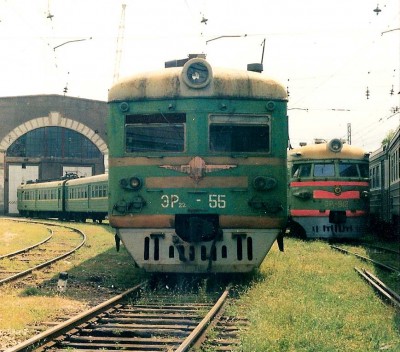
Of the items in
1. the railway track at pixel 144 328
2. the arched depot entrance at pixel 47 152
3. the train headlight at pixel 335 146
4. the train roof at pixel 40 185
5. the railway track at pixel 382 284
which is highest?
the arched depot entrance at pixel 47 152

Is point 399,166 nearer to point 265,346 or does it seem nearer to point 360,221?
point 360,221

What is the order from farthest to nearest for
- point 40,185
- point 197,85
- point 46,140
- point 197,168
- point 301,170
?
point 46,140 → point 40,185 → point 301,170 → point 197,85 → point 197,168

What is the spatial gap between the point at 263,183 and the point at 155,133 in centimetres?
174

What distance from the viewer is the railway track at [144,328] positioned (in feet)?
17.5

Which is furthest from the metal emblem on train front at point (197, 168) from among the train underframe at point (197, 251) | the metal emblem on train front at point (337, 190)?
the metal emblem on train front at point (337, 190)

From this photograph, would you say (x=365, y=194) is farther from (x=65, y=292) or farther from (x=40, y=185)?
(x=40, y=185)

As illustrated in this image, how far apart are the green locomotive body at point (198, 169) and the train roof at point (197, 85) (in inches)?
0.6

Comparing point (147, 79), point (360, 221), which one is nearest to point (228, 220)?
point (147, 79)

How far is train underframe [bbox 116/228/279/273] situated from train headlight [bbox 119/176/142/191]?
24.4 inches

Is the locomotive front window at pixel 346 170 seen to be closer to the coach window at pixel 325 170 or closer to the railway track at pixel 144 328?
the coach window at pixel 325 170

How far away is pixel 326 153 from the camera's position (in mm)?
16156

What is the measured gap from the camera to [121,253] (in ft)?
46.0

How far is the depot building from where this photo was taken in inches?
1719

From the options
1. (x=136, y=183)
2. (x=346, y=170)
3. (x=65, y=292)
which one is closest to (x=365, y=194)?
(x=346, y=170)
